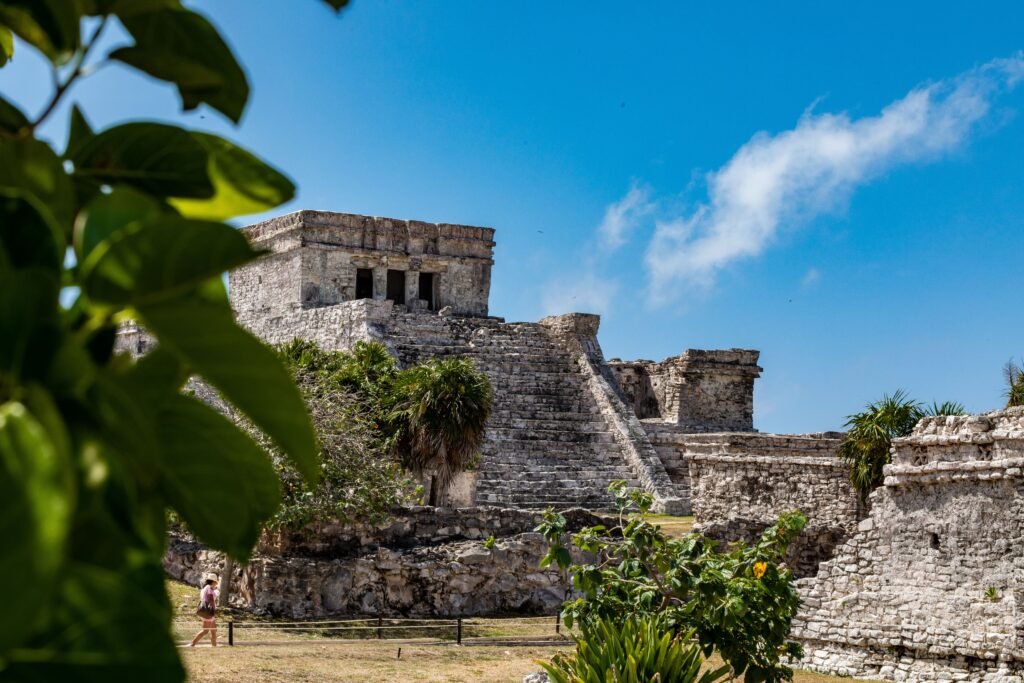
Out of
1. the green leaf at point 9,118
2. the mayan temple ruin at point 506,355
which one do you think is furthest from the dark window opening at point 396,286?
the green leaf at point 9,118

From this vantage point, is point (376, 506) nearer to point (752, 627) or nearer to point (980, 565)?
point (980, 565)

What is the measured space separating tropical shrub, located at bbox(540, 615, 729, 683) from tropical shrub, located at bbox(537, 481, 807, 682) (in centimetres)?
13

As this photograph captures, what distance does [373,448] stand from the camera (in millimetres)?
17766

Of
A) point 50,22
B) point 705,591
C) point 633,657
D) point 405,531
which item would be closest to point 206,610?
point 405,531

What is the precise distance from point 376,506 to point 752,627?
828cm

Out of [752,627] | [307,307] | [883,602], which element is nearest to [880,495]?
[883,602]

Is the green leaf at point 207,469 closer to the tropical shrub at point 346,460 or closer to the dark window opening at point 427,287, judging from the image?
the tropical shrub at point 346,460

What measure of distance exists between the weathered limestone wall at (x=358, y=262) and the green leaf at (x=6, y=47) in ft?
94.2

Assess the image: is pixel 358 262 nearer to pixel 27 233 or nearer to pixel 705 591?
pixel 705 591

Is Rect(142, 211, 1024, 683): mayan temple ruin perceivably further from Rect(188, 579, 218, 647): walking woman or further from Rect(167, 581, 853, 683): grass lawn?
Rect(188, 579, 218, 647): walking woman

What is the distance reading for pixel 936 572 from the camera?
12.5 metres

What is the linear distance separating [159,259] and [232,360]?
0.08m

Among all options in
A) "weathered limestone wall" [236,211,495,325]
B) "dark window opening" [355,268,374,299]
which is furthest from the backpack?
"dark window opening" [355,268,374,299]

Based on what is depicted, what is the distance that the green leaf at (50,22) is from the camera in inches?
26.1
